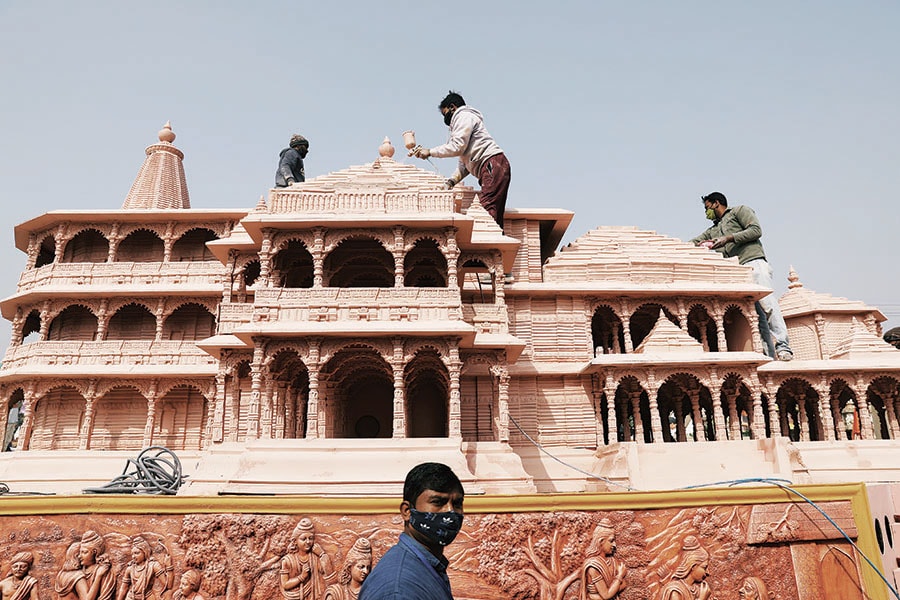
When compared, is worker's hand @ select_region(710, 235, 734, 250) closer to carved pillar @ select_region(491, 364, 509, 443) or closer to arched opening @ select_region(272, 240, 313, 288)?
carved pillar @ select_region(491, 364, 509, 443)

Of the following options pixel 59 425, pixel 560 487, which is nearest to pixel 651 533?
pixel 560 487

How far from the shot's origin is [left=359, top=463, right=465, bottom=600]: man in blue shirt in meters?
2.52

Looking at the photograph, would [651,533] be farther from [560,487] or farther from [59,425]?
[59,425]

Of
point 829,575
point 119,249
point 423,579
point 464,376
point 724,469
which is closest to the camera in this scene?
point 423,579

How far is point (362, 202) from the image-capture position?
15.6 m

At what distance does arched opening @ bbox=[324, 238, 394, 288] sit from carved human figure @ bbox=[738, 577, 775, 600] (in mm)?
12241

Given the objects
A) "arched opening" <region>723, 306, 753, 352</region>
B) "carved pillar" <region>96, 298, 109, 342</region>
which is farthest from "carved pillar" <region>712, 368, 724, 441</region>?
"carved pillar" <region>96, 298, 109, 342</region>

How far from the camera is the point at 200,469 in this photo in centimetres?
1404

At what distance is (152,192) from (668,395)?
959 inches

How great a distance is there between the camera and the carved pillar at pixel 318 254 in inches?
591

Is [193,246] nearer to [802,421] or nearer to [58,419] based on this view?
[58,419]

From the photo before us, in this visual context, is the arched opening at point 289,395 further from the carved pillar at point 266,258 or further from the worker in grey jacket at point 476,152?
the worker in grey jacket at point 476,152

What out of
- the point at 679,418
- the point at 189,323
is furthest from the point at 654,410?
the point at 189,323

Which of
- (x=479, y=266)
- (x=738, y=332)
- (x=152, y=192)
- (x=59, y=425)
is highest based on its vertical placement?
(x=152, y=192)
